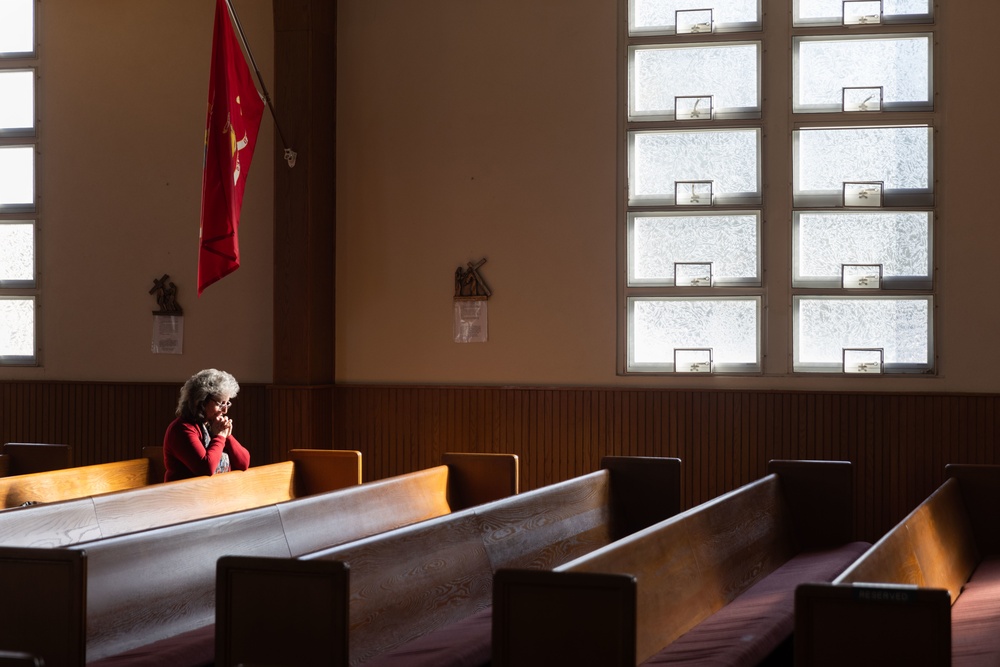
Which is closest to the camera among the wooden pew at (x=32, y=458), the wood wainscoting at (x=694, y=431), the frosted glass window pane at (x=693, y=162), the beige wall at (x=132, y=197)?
the wooden pew at (x=32, y=458)

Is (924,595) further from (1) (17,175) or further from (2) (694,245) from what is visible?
(1) (17,175)

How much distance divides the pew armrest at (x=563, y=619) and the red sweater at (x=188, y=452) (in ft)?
9.60

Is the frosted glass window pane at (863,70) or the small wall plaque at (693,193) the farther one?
the small wall plaque at (693,193)

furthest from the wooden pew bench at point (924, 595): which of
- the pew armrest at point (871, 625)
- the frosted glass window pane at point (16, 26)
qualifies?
the frosted glass window pane at point (16, 26)

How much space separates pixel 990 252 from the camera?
614cm

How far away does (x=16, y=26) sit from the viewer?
24.7 feet

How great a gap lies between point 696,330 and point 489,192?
1518mm

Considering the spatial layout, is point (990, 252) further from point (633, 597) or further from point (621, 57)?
point (633, 597)

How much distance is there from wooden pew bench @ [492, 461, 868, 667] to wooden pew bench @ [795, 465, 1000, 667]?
1.24ft

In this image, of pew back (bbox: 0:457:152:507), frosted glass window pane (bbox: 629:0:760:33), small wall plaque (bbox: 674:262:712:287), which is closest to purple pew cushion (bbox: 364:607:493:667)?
pew back (bbox: 0:457:152:507)

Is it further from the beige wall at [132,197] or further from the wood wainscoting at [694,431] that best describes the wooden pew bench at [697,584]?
the beige wall at [132,197]

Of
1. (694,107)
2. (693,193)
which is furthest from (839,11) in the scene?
(693,193)

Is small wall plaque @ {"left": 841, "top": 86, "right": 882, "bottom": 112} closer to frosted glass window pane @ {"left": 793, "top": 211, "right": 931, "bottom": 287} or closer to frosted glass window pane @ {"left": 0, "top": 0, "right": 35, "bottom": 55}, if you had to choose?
frosted glass window pane @ {"left": 793, "top": 211, "right": 931, "bottom": 287}

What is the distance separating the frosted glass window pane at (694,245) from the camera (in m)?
6.49
